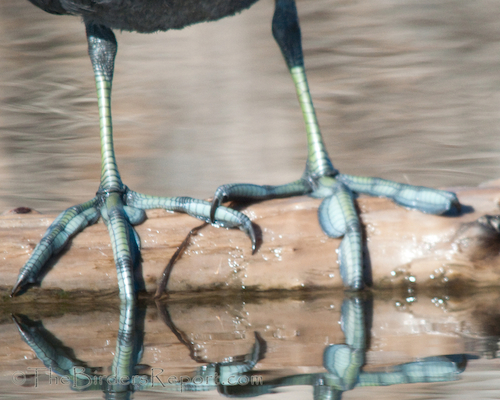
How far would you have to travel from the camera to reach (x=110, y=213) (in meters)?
2.33

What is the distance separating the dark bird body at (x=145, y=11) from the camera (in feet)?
7.48

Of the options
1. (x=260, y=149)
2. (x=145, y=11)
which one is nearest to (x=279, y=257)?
(x=145, y=11)

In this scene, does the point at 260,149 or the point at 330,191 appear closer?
the point at 330,191

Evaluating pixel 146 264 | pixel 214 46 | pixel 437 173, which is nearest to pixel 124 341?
pixel 146 264

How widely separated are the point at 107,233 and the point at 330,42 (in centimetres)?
565

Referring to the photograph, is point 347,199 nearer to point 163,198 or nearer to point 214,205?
point 214,205

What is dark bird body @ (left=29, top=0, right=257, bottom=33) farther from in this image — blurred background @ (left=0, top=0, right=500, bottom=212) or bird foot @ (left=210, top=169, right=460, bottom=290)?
blurred background @ (left=0, top=0, right=500, bottom=212)

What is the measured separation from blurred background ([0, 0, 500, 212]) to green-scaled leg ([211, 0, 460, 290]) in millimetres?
1441

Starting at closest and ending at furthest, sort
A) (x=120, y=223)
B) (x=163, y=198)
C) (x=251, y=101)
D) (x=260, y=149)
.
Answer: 1. (x=120, y=223)
2. (x=163, y=198)
3. (x=260, y=149)
4. (x=251, y=101)

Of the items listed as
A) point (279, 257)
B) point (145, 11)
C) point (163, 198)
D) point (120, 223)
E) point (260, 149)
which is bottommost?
point (279, 257)

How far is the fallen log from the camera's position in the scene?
2.24 metres

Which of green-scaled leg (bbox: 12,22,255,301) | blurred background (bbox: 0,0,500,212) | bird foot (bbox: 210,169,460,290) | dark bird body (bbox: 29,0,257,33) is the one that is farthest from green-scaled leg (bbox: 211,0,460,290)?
blurred background (bbox: 0,0,500,212)

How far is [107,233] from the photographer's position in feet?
7.67

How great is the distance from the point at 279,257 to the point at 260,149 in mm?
2641
